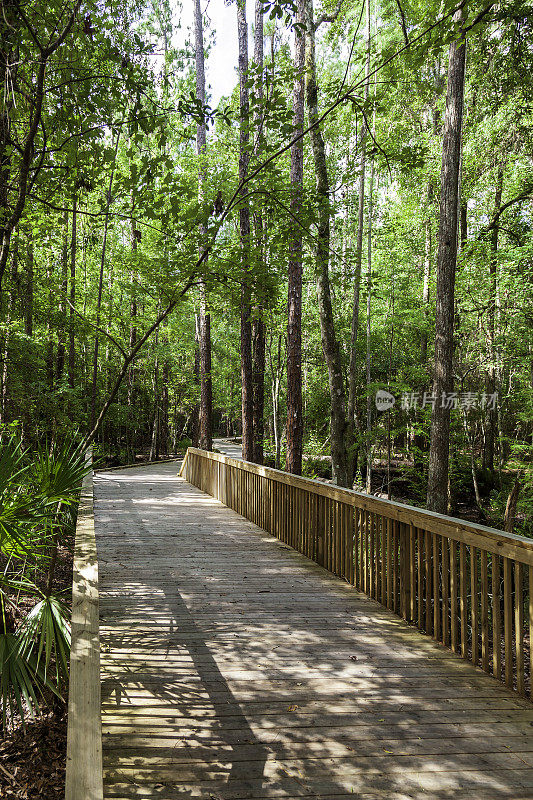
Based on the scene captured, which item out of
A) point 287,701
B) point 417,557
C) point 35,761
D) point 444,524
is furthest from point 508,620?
point 35,761

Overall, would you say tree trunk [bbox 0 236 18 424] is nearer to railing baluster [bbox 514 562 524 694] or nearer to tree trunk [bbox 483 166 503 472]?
railing baluster [bbox 514 562 524 694]

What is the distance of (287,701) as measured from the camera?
2.89 m

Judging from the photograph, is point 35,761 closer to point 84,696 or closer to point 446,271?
point 84,696

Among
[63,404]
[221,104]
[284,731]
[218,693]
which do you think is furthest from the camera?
[221,104]

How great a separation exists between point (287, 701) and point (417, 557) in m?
2.31

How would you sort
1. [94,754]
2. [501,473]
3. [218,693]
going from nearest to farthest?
[94,754]
[218,693]
[501,473]

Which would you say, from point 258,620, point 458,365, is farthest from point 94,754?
point 458,365

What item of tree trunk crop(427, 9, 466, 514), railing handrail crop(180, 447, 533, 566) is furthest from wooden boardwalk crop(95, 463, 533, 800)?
tree trunk crop(427, 9, 466, 514)

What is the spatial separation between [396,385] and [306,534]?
18.8 ft

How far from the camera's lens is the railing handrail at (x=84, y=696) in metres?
1.47

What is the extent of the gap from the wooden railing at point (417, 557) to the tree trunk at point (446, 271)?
2064 mm

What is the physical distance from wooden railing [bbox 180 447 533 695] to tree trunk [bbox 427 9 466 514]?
2.06 meters

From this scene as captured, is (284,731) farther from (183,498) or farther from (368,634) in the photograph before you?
(183,498)

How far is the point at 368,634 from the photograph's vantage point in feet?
12.7
